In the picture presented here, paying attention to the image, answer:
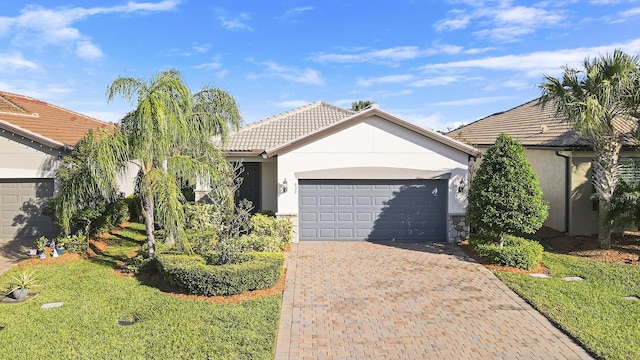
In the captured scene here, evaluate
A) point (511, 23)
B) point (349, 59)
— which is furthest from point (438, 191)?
point (349, 59)

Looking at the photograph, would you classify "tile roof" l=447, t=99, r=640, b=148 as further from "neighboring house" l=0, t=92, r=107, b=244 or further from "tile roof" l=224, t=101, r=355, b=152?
"neighboring house" l=0, t=92, r=107, b=244

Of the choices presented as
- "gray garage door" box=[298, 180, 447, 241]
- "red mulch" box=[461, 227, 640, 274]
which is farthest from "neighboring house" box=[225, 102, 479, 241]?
"red mulch" box=[461, 227, 640, 274]

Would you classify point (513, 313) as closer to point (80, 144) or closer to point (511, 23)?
point (511, 23)

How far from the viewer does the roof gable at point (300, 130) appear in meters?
15.1

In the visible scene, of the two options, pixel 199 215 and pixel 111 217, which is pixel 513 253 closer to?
pixel 199 215

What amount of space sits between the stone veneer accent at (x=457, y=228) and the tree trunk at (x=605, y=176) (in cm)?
403

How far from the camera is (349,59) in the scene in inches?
938

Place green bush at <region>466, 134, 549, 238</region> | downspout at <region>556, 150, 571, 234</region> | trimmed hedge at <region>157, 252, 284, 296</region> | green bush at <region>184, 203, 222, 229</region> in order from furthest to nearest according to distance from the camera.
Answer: downspout at <region>556, 150, 571, 234</region>
green bush at <region>184, 203, 222, 229</region>
green bush at <region>466, 134, 549, 238</region>
trimmed hedge at <region>157, 252, 284, 296</region>

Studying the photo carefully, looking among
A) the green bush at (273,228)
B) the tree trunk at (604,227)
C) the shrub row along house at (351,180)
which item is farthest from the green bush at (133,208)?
the tree trunk at (604,227)

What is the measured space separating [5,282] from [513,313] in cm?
1208

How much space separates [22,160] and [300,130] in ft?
35.1

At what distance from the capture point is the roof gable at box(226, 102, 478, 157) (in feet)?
49.7

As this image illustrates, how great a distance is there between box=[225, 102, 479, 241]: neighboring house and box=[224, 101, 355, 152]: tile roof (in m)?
1.32

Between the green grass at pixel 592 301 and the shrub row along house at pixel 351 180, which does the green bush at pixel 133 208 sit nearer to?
the shrub row along house at pixel 351 180
